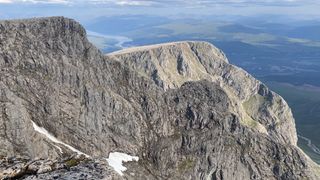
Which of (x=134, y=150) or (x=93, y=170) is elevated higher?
(x=93, y=170)

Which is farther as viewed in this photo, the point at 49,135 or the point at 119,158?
the point at 119,158

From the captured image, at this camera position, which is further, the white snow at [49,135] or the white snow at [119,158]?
the white snow at [119,158]

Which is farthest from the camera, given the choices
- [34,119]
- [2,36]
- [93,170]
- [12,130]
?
[2,36]

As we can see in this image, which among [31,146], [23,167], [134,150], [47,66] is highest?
[23,167]

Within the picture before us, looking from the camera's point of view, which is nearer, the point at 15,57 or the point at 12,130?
the point at 12,130

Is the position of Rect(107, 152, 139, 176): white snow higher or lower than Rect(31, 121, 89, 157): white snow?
lower

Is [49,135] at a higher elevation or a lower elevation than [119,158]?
higher

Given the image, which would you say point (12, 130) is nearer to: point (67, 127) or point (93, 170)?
point (67, 127)

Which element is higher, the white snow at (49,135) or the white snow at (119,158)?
the white snow at (49,135)

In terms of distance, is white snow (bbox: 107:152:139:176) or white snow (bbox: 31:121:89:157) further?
white snow (bbox: 107:152:139:176)

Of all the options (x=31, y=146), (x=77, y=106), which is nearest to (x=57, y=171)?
(x=31, y=146)

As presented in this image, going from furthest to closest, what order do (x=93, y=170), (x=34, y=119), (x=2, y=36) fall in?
(x=2, y=36) → (x=34, y=119) → (x=93, y=170)
